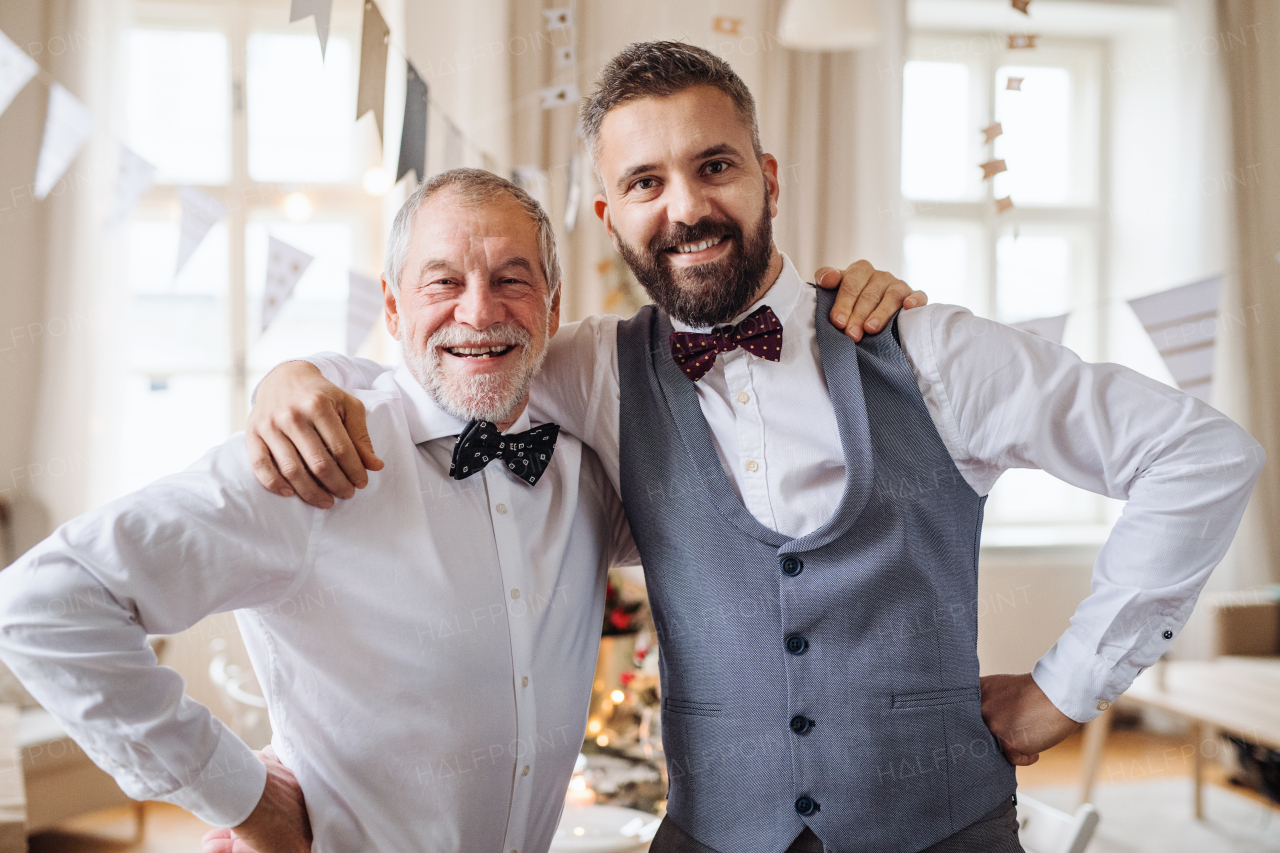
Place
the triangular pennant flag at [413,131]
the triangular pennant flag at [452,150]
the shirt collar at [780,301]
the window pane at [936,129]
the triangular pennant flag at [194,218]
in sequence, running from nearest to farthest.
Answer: the shirt collar at [780,301] → the triangular pennant flag at [413,131] → the triangular pennant flag at [194,218] → the triangular pennant flag at [452,150] → the window pane at [936,129]

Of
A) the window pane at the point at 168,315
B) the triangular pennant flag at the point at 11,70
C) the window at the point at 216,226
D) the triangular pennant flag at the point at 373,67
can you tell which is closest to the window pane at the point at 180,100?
the window at the point at 216,226

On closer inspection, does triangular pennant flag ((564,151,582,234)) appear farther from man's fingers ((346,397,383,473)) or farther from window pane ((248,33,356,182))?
man's fingers ((346,397,383,473))

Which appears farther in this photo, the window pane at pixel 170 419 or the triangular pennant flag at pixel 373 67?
the window pane at pixel 170 419

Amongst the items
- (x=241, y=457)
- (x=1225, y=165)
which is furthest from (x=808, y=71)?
(x=241, y=457)

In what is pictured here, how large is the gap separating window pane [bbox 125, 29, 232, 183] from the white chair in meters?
4.01

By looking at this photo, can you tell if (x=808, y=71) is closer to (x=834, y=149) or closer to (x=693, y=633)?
(x=834, y=149)

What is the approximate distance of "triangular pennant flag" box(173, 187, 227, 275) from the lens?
2.58 meters

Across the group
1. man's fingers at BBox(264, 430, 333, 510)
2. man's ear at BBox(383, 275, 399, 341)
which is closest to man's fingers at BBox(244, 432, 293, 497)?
man's fingers at BBox(264, 430, 333, 510)

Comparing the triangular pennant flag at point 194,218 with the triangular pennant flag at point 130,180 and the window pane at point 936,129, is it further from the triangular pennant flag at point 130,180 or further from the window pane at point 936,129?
the window pane at point 936,129

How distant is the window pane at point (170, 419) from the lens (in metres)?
4.28

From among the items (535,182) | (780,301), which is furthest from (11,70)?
(780,301)

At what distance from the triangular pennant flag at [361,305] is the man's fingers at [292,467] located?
176 centimetres

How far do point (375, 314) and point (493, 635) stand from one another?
A: 1865 mm

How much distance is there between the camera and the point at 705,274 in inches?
52.6
